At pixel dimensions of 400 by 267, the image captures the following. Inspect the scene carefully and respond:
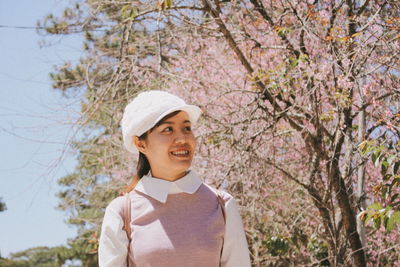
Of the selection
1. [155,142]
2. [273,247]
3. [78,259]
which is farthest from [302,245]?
[78,259]

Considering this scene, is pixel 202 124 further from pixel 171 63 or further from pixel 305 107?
pixel 171 63

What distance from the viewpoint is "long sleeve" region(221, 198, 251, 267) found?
166 centimetres

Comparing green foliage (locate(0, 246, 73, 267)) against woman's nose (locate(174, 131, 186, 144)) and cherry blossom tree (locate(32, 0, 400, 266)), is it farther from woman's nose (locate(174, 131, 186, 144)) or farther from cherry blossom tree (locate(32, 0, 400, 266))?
woman's nose (locate(174, 131, 186, 144))

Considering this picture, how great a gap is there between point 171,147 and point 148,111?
0.45 ft

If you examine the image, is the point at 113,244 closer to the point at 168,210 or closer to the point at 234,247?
the point at 168,210

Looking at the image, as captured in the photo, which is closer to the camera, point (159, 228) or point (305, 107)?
point (159, 228)

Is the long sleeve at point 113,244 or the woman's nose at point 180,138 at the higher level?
the woman's nose at point 180,138

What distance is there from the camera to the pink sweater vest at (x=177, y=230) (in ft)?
5.22

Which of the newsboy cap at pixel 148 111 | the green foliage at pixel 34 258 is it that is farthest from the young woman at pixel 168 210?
the green foliage at pixel 34 258

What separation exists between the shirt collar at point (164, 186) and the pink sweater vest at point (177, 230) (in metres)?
0.02

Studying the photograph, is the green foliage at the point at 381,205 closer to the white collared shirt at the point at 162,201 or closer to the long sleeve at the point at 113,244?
the white collared shirt at the point at 162,201

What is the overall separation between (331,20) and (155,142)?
7.46 ft

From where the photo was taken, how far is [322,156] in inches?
143

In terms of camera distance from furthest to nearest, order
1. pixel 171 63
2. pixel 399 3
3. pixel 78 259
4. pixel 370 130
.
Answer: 1. pixel 78 259
2. pixel 171 63
3. pixel 370 130
4. pixel 399 3
